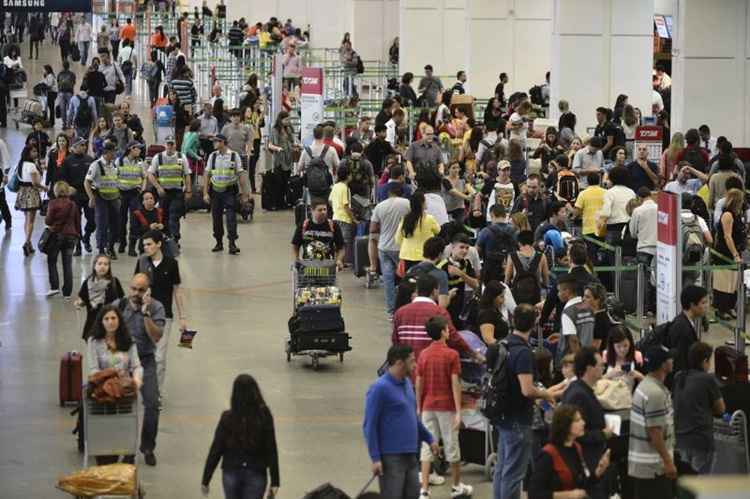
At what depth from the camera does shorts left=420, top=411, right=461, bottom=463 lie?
12430 millimetres

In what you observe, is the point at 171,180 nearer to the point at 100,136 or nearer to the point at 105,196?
the point at 105,196

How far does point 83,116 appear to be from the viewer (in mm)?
34750

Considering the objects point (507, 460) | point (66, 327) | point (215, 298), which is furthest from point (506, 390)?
point (215, 298)

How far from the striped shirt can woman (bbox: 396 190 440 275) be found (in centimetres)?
689

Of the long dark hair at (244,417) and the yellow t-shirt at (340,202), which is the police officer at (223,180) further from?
the long dark hair at (244,417)

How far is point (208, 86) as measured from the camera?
154 feet

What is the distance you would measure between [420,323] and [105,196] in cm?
1082

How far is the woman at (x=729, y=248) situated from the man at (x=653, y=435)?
7.64 metres

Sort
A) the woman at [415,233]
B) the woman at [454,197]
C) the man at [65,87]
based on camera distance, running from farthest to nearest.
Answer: the man at [65,87] → the woman at [454,197] → the woman at [415,233]

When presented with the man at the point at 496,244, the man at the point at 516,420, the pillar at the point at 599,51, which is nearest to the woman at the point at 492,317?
the man at the point at 516,420

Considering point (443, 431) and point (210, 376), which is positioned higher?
point (443, 431)

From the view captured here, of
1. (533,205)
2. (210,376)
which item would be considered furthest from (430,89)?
(210,376)

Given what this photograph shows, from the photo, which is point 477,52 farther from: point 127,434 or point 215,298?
point 127,434

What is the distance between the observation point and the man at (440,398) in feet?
40.2
